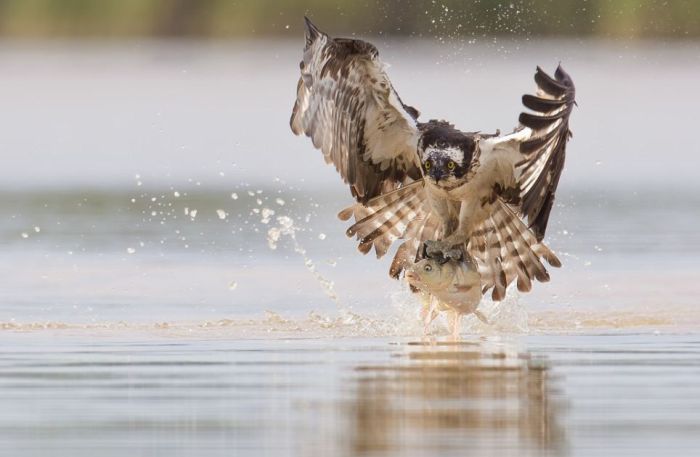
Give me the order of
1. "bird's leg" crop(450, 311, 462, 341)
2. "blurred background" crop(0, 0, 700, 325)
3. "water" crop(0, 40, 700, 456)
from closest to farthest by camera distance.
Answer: "water" crop(0, 40, 700, 456)
"bird's leg" crop(450, 311, 462, 341)
"blurred background" crop(0, 0, 700, 325)

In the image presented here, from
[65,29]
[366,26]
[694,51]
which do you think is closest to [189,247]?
[366,26]

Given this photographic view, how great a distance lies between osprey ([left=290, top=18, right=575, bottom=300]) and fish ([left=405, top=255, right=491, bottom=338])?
139 mm

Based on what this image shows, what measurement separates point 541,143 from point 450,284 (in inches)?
35.8

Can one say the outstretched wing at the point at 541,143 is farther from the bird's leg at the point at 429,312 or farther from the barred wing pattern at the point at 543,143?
the bird's leg at the point at 429,312

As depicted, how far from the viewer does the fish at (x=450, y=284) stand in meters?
11.8

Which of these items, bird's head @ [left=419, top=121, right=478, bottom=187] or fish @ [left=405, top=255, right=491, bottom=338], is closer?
fish @ [left=405, top=255, right=491, bottom=338]

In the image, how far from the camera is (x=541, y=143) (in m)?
12.0

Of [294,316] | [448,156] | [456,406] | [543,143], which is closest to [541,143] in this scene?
[543,143]

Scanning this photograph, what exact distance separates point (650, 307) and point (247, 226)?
Result: 20.3 feet

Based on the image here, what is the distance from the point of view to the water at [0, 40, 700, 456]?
318 inches

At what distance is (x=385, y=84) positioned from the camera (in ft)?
41.9

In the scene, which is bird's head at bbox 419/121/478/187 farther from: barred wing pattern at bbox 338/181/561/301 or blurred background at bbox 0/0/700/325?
blurred background at bbox 0/0/700/325

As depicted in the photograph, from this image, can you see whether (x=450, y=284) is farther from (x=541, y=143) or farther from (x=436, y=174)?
(x=541, y=143)

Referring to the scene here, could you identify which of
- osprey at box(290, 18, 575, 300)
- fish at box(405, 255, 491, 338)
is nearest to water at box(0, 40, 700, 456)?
fish at box(405, 255, 491, 338)
